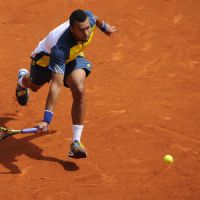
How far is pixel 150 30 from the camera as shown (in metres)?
11.0

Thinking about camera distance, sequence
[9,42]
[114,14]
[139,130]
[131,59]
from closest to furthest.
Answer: [139,130]
[131,59]
[9,42]
[114,14]

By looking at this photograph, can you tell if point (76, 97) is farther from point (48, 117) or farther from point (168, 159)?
point (168, 159)

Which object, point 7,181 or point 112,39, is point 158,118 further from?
point 112,39

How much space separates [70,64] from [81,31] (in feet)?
2.03

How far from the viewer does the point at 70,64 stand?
7137 millimetres

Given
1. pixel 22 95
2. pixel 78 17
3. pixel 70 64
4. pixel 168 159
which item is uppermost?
pixel 78 17

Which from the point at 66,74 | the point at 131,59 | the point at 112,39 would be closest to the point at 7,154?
the point at 66,74

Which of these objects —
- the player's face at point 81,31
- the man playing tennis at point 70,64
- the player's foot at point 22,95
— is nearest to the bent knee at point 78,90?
the man playing tennis at point 70,64

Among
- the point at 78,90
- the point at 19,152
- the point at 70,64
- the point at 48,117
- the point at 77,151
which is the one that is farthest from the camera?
the point at 19,152

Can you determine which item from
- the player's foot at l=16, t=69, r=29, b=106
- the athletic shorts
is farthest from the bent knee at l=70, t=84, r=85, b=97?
the player's foot at l=16, t=69, r=29, b=106

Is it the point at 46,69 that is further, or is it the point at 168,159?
the point at 46,69

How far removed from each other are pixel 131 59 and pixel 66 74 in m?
3.03

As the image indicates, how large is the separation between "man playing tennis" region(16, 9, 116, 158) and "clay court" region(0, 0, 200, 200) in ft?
1.64

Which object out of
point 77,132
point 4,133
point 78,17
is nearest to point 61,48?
point 78,17
